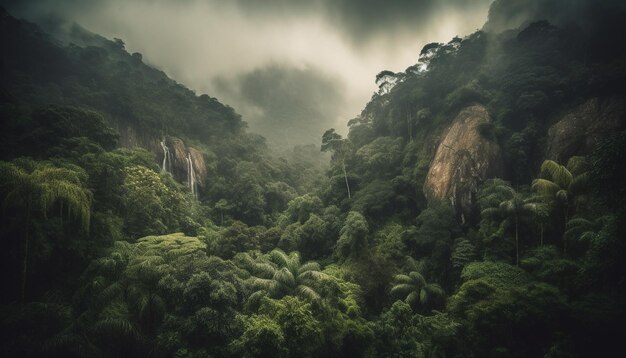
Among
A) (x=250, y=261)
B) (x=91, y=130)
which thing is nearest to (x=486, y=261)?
(x=250, y=261)

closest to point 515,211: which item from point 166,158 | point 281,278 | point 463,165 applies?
point 463,165

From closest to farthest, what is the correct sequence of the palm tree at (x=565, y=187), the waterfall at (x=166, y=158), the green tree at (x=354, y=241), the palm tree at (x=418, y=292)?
the palm tree at (x=565, y=187) < the palm tree at (x=418, y=292) < the green tree at (x=354, y=241) < the waterfall at (x=166, y=158)

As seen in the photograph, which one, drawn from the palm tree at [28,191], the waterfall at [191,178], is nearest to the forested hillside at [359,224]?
the palm tree at [28,191]

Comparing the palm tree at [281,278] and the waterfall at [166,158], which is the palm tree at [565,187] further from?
the waterfall at [166,158]

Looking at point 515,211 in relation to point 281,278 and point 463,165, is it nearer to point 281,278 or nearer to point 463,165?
Result: point 463,165

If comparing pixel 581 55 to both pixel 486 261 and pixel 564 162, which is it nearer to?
pixel 564 162

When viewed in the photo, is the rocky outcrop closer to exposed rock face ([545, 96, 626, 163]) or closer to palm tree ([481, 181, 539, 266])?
palm tree ([481, 181, 539, 266])
